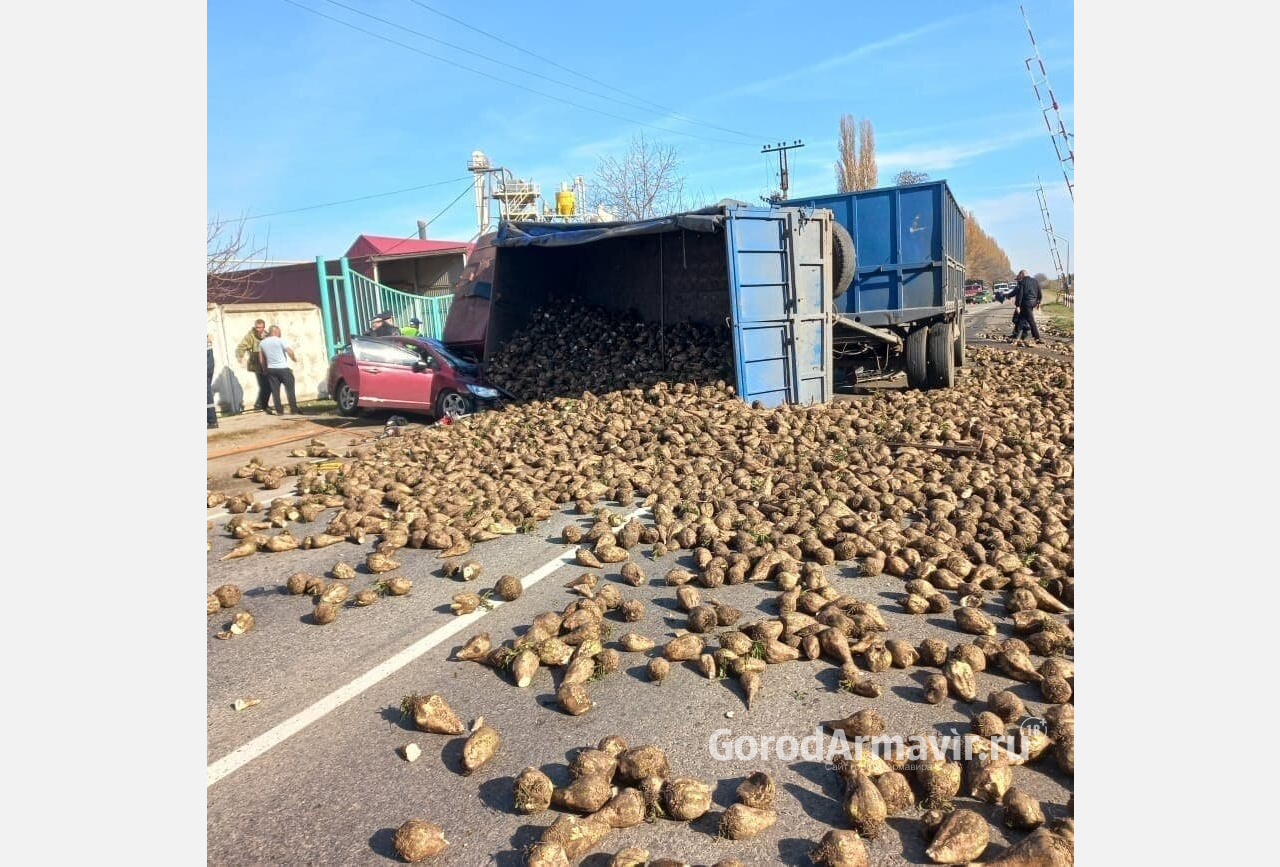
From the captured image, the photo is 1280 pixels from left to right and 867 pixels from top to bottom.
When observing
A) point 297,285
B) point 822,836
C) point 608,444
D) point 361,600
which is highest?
point 297,285

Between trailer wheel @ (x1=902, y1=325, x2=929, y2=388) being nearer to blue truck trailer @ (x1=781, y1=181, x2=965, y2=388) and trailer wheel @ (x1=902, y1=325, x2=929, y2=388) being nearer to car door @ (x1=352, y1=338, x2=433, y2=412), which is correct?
blue truck trailer @ (x1=781, y1=181, x2=965, y2=388)

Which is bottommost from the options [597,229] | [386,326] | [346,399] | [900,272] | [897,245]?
[346,399]

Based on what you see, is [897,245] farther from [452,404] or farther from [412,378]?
[412,378]

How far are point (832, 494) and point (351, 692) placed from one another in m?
4.20

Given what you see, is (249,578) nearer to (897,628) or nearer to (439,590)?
(439,590)

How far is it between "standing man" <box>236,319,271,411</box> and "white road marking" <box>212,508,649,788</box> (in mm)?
12180

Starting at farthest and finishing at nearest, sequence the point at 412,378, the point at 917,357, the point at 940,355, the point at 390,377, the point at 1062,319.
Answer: the point at 1062,319
the point at 390,377
the point at 412,378
the point at 917,357
the point at 940,355

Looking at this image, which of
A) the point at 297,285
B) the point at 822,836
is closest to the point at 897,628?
the point at 822,836

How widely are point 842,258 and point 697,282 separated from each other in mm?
2281

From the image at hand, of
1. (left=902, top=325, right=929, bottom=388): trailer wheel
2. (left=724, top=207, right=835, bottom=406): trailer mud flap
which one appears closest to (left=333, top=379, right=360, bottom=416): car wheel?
(left=724, top=207, right=835, bottom=406): trailer mud flap

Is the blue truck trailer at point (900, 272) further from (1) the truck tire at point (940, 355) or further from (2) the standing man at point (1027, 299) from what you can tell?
(2) the standing man at point (1027, 299)

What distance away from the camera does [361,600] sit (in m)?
5.07

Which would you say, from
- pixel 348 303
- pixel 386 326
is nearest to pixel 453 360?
pixel 386 326

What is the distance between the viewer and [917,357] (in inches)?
491
